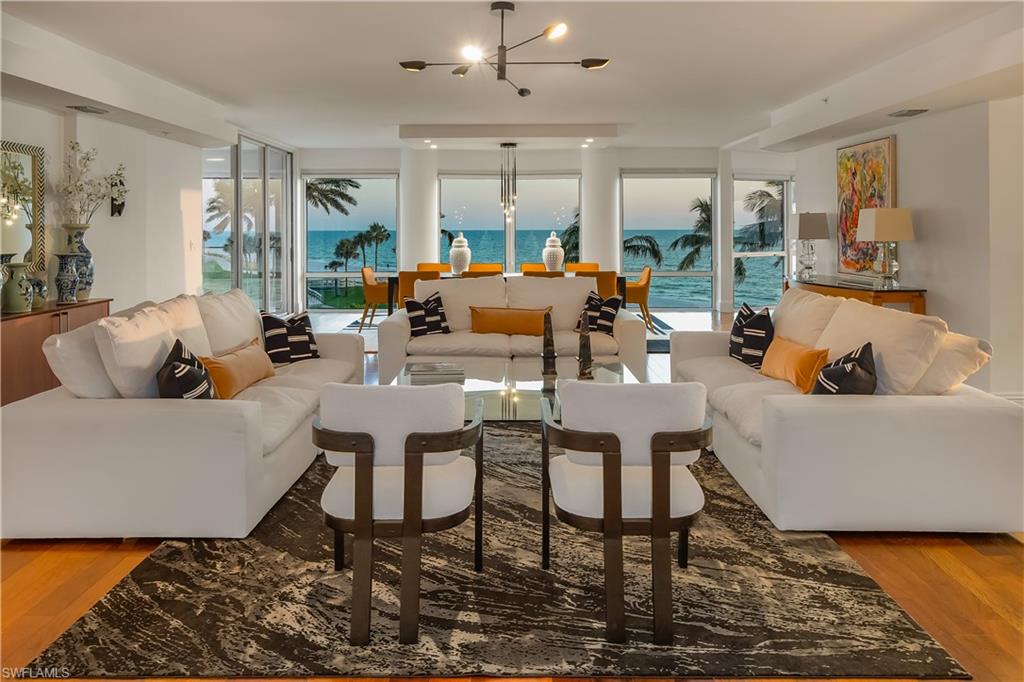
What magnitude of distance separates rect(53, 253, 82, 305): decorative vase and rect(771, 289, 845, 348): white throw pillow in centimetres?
494

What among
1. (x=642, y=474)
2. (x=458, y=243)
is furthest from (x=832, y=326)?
(x=458, y=243)

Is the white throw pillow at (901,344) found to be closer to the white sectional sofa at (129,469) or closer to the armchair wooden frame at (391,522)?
the armchair wooden frame at (391,522)

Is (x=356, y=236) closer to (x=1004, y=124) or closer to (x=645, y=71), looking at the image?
(x=645, y=71)

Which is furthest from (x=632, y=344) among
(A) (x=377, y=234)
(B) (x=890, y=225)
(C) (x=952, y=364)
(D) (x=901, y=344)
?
(A) (x=377, y=234)

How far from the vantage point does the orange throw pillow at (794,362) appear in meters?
4.11

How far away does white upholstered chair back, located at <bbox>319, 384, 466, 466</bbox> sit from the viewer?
97.5 inches

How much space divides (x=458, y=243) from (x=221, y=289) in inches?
115

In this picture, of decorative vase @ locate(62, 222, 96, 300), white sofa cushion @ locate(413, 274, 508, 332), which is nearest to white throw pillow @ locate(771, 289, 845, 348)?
white sofa cushion @ locate(413, 274, 508, 332)

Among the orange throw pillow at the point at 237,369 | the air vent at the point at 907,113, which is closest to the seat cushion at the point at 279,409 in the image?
the orange throw pillow at the point at 237,369

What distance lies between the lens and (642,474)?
110 inches

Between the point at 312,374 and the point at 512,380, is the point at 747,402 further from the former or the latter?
the point at 312,374

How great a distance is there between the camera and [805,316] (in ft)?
15.8

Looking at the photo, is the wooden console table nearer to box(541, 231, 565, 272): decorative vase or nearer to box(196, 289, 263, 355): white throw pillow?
box(541, 231, 565, 272): decorative vase

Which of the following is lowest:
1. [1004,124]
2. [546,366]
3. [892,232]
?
[546,366]
